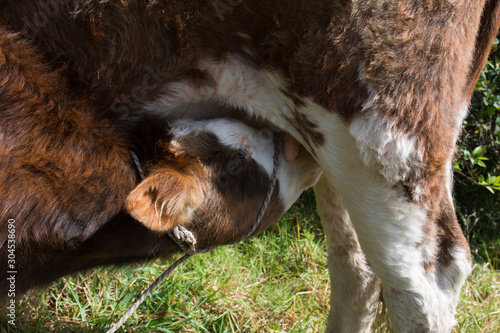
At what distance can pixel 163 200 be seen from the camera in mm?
1810

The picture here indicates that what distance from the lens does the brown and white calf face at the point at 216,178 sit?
187cm

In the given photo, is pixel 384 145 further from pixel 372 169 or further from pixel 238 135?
pixel 238 135

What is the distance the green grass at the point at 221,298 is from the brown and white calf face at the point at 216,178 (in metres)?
0.72

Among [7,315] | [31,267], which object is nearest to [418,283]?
[31,267]

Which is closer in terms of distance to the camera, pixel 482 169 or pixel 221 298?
pixel 221 298

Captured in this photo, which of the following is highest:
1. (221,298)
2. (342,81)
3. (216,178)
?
(342,81)

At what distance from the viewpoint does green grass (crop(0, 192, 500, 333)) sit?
2.88 meters

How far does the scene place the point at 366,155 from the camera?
74.8 inches

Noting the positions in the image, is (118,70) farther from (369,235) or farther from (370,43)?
(369,235)

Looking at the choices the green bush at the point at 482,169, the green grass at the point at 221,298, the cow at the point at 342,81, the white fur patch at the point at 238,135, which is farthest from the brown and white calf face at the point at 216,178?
the green bush at the point at 482,169

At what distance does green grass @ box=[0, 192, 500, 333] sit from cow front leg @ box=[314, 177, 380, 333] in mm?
115

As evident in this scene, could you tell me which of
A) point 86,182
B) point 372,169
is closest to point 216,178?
point 86,182

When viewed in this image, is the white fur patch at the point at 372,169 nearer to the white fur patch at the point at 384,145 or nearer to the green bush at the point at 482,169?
the white fur patch at the point at 384,145

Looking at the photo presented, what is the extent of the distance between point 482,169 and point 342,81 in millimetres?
2669
